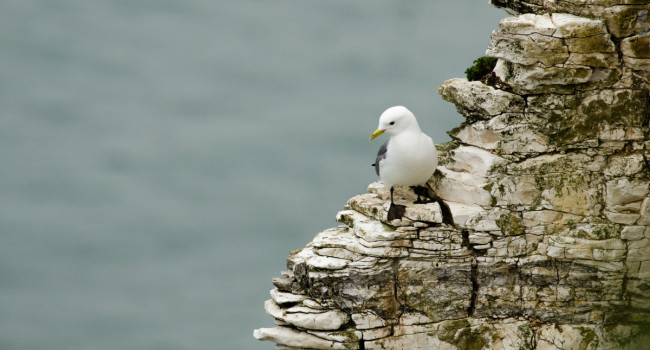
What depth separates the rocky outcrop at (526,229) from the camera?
596 inches

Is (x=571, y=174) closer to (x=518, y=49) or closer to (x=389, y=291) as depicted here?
(x=518, y=49)

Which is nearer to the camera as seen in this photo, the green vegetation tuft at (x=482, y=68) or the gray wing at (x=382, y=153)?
the gray wing at (x=382, y=153)

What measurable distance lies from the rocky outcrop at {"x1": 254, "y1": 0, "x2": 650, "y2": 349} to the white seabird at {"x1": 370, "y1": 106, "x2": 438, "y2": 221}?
499mm

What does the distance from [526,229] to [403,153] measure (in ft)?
7.95

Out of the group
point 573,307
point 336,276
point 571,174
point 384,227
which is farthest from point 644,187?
point 336,276

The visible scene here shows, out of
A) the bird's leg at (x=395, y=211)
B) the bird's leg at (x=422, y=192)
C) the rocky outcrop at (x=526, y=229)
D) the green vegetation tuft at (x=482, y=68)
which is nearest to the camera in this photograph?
the rocky outcrop at (x=526, y=229)

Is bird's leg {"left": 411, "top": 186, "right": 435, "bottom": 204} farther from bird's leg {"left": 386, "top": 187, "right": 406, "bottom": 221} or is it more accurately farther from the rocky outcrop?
bird's leg {"left": 386, "top": 187, "right": 406, "bottom": 221}

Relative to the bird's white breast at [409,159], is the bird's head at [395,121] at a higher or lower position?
higher

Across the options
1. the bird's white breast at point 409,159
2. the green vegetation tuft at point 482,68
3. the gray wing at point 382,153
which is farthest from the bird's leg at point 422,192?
the green vegetation tuft at point 482,68

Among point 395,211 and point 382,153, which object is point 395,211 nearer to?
point 395,211

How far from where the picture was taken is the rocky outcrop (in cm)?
1515

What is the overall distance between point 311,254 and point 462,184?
2857 mm

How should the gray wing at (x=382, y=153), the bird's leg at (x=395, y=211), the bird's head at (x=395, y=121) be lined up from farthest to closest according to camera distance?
the gray wing at (x=382, y=153)
the bird's leg at (x=395, y=211)
the bird's head at (x=395, y=121)

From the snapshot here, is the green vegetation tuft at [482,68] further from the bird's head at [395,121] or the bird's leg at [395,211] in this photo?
the bird's leg at [395,211]
